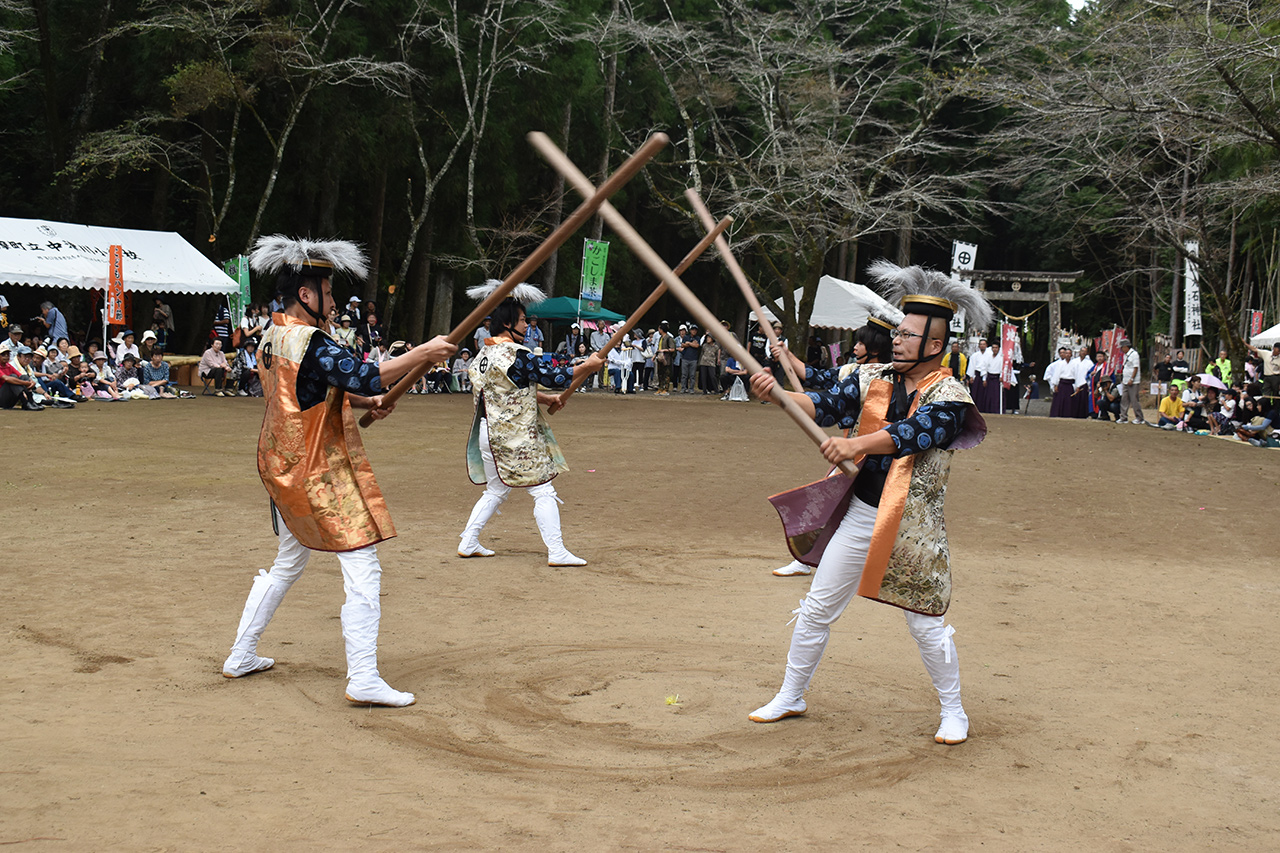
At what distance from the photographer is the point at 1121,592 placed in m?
7.05

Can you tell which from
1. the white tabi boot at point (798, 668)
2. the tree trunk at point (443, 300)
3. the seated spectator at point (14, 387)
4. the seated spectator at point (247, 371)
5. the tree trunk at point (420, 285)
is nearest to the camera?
the white tabi boot at point (798, 668)

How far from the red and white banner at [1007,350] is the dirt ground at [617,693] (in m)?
15.4

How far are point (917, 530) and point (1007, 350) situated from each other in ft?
72.8

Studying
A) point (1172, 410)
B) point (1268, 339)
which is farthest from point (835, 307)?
point (1268, 339)

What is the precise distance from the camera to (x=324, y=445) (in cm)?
452

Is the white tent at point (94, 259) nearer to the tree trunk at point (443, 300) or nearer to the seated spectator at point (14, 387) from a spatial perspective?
the seated spectator at point (14, 387)

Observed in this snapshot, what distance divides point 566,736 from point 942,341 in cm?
209

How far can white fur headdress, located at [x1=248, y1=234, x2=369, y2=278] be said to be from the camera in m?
4.63

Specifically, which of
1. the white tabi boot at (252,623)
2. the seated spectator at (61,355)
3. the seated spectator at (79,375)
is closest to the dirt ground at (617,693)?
the white tabi boot at (252,623)

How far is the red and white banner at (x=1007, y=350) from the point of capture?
24859mm

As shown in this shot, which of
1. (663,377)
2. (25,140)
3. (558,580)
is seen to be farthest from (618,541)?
(25,140)

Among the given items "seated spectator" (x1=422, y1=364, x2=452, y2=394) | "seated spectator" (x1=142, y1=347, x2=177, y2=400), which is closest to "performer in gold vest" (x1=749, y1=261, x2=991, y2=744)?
"seated spectator" (x1=142, y1=347, x2=177, y2=400)

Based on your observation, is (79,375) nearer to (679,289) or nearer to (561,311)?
(561,311)

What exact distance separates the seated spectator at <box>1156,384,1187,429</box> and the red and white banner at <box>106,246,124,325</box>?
64.7 ft
